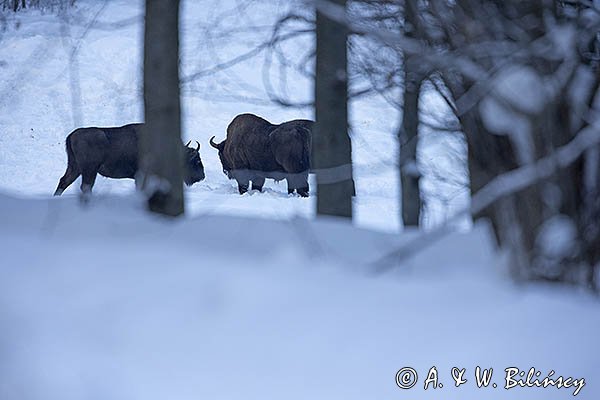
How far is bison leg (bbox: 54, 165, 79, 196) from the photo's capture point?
53.1ft

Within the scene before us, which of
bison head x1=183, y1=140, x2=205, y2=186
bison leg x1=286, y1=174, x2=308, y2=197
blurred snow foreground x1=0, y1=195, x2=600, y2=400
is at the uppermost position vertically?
bison head x1=183, y1=140, x2=205, y2=186

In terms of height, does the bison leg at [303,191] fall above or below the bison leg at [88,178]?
below

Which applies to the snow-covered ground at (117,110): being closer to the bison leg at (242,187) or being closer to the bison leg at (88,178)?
the bison leg at (242,187)

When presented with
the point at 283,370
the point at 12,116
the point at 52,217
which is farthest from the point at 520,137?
the point at 12,116

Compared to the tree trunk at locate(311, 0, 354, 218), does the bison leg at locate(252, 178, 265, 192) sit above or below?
below

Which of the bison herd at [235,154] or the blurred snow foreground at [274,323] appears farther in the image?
the bison herd at [235,154]

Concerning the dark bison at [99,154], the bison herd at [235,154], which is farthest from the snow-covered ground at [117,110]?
the dark bison at [99,154]

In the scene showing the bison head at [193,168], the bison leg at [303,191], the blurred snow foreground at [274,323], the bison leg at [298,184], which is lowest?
the blurred snow foreground at [274,323]

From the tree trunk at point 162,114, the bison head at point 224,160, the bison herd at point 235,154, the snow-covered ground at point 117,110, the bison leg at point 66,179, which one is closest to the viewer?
the tree trunk at point 162,114

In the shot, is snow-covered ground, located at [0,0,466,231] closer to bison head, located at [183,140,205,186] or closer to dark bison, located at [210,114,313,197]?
bison head, located at [183,140,205,186]

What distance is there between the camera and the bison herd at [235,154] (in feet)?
53.4

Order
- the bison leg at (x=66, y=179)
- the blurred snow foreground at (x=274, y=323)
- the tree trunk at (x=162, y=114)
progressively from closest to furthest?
the blurred snow foreground at (x=274, y=323) → the tree trunk at (x=162, y=114) → the bison leg at (x=66, y=179)

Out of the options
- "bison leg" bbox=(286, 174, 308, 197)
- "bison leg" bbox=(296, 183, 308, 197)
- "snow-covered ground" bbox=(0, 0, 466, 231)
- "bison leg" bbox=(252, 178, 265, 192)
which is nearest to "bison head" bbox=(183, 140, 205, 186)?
"snow-covered ground" bbox=(0, 0, 466, 231)

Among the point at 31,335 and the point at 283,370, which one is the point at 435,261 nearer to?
the point at 283,370
